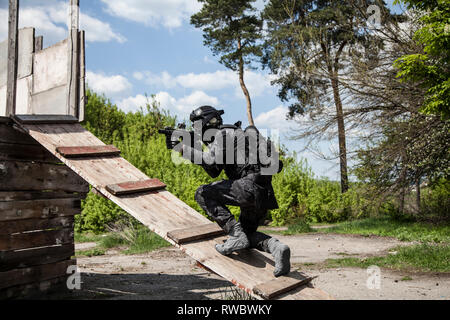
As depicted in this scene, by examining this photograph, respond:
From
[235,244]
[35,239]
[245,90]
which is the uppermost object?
[245,90]

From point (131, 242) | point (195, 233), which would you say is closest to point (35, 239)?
point (195, 233)

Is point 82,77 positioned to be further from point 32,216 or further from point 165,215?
point 165,215

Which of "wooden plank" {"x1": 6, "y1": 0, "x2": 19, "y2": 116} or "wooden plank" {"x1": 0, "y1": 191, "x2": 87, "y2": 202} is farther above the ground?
"wooden plank" {"x1": 6, "y1": 0, "x2": 19, "y2": 116}

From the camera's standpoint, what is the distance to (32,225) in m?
5.88

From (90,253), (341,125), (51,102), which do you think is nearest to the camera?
(51,102)

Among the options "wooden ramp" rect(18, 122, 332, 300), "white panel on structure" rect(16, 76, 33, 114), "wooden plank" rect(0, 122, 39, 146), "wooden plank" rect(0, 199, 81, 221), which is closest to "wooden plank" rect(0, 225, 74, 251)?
"wooden plank" rect(0, 199, 81, 221)

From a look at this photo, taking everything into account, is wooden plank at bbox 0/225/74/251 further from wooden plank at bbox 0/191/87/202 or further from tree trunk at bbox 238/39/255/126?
tree trunk at bbox 238/39/255/126

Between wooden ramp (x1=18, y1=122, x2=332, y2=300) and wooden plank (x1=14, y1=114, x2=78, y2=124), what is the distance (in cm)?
5

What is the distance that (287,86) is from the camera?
2361cm

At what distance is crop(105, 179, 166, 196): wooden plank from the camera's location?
4.40 meters

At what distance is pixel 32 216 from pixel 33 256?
0.56 m

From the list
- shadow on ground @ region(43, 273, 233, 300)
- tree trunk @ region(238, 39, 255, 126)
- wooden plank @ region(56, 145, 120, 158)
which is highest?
tree trunk @ region(238, 39, 255, 126)

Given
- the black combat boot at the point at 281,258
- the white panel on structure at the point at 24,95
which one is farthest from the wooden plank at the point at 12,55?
the black combat boot at the point at 281,258

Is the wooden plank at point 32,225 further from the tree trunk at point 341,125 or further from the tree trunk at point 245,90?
the tree trunk at point 245,90
